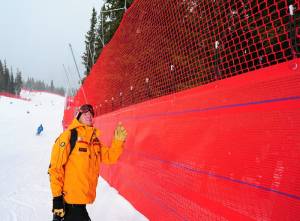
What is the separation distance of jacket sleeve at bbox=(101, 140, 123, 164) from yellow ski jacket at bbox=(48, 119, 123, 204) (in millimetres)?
320

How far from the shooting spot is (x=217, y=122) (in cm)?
253

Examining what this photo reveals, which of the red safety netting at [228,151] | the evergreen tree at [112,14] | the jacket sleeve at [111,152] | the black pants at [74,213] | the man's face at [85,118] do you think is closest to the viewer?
the red safety netting at [228,151]

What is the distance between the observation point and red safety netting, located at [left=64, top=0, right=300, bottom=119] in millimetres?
3447

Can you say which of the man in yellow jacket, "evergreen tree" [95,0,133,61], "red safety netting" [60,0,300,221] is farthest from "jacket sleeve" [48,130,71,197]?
"evergreen tree" [95,0,133,61]

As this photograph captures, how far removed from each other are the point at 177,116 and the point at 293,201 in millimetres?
1692

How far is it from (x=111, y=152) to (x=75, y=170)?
2.25 ft

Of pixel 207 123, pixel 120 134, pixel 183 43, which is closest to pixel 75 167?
pixel 120 134

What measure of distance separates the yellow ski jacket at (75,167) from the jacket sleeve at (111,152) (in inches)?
12.6

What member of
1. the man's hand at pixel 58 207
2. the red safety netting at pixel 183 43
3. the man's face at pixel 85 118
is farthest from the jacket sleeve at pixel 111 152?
the red safety netting at pixel 183 43

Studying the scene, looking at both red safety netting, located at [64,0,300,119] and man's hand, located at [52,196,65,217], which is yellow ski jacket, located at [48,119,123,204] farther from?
red safety netting, located at [64,0,300,119]

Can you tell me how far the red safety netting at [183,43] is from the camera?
3447 millimetres

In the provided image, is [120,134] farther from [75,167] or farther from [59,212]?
[59,212]

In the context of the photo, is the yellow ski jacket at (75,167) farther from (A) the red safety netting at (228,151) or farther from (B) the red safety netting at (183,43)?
(B) the red safety netting at (183,43)

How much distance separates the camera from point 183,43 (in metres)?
4.08
